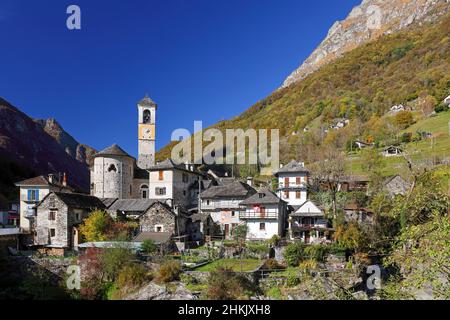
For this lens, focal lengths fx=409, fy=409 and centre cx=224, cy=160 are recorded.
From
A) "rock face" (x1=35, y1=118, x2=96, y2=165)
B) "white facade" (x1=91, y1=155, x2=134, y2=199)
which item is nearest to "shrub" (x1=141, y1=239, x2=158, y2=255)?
"white facade" (x1=91, y1=155, x2=134, y2=199)

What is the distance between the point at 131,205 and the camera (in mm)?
45938

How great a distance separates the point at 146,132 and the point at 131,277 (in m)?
34.2

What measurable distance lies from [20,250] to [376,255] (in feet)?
107

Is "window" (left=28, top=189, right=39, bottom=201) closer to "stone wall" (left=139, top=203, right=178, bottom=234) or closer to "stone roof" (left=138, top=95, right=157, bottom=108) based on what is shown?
"stone wall" (left=139, top=203, right=178, bottom=234)

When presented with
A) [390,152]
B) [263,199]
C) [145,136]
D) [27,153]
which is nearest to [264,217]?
[263,199]

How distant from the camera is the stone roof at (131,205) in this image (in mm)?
44906

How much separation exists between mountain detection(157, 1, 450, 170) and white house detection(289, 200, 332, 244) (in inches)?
1574

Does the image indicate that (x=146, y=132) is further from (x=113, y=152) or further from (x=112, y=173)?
(x=112, y=173)

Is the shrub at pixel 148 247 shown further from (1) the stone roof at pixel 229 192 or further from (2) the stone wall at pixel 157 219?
(1) the stone roof at pixel 229 192

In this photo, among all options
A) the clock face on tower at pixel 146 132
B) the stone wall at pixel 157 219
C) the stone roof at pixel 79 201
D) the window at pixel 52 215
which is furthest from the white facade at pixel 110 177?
the window at pixel 52 215

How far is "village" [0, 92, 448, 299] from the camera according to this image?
108 ft

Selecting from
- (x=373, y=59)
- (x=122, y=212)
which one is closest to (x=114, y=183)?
(x=122, y=212)

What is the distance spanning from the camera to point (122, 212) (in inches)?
1778
